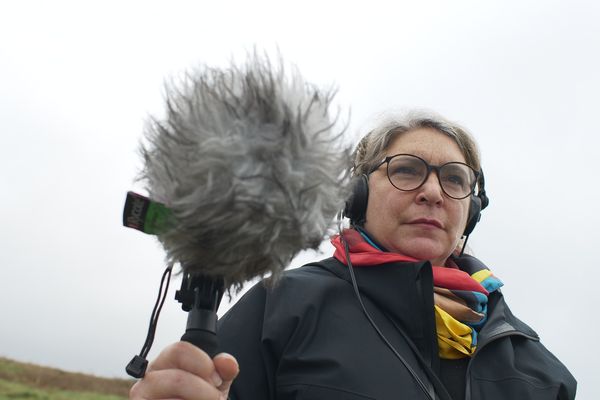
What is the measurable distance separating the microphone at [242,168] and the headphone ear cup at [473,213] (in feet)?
6.30

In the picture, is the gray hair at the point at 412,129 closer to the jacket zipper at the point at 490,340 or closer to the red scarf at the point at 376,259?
the red scarf at the point at 376,259

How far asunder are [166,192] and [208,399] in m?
0.47

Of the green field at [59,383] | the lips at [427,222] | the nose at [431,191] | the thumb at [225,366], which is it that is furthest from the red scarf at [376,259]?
the green field at [59,383]

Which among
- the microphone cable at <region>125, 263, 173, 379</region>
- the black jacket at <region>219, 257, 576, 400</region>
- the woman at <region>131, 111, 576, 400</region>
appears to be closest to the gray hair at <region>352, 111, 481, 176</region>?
the woman at <region>131, 111, 576, 400</region>

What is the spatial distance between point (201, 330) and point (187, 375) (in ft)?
0.33

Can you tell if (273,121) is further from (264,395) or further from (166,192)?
(264,395)

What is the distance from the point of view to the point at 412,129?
300 cm

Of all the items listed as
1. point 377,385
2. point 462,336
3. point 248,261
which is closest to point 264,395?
point 377,385

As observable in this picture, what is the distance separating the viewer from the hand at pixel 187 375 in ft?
4.25

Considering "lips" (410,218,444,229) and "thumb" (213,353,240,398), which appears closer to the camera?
"thumb" (213,353,240,398)

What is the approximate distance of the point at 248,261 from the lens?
4.05 feet

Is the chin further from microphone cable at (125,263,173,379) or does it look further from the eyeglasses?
microphone cable at (125,263,173,379)

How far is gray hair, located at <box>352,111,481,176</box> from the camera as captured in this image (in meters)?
2.99

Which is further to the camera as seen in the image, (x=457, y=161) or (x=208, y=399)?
(x=457, y=161)
